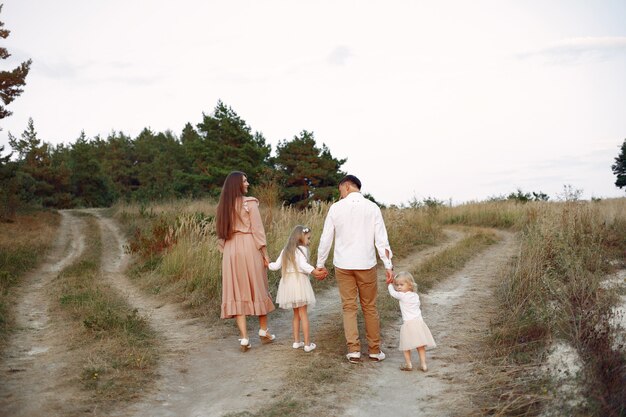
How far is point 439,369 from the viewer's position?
557 centimetres

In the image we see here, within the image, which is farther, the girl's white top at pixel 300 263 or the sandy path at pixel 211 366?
the girl's white top at pixel 300 263

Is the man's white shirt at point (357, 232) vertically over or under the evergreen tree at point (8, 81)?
under

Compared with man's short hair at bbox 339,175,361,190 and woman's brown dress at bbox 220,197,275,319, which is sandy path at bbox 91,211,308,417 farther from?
man's short hair at bbox 339,175,361,190

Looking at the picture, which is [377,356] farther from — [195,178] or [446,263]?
[195,178]

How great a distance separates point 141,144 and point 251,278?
58.3 metres

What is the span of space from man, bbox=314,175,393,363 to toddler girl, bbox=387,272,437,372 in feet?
0.71

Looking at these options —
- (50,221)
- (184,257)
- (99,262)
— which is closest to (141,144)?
(50,221)

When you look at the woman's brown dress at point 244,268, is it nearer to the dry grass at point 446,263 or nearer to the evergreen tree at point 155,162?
the dry grass at point 446,263

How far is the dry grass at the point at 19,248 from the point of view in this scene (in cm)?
922

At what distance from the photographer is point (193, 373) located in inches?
227

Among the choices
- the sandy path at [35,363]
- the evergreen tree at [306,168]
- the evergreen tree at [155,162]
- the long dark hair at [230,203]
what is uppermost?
the evergreen tree at [155,162]

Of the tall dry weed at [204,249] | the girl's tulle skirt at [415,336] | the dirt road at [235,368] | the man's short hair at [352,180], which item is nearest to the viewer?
the dirt road at [235,368]

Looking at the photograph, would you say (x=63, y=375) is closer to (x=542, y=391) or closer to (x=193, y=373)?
(x=193, y=373)

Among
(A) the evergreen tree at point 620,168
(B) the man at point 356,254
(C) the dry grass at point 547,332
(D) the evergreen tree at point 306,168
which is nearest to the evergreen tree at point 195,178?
(D) the evergreen tree at point 306,168
